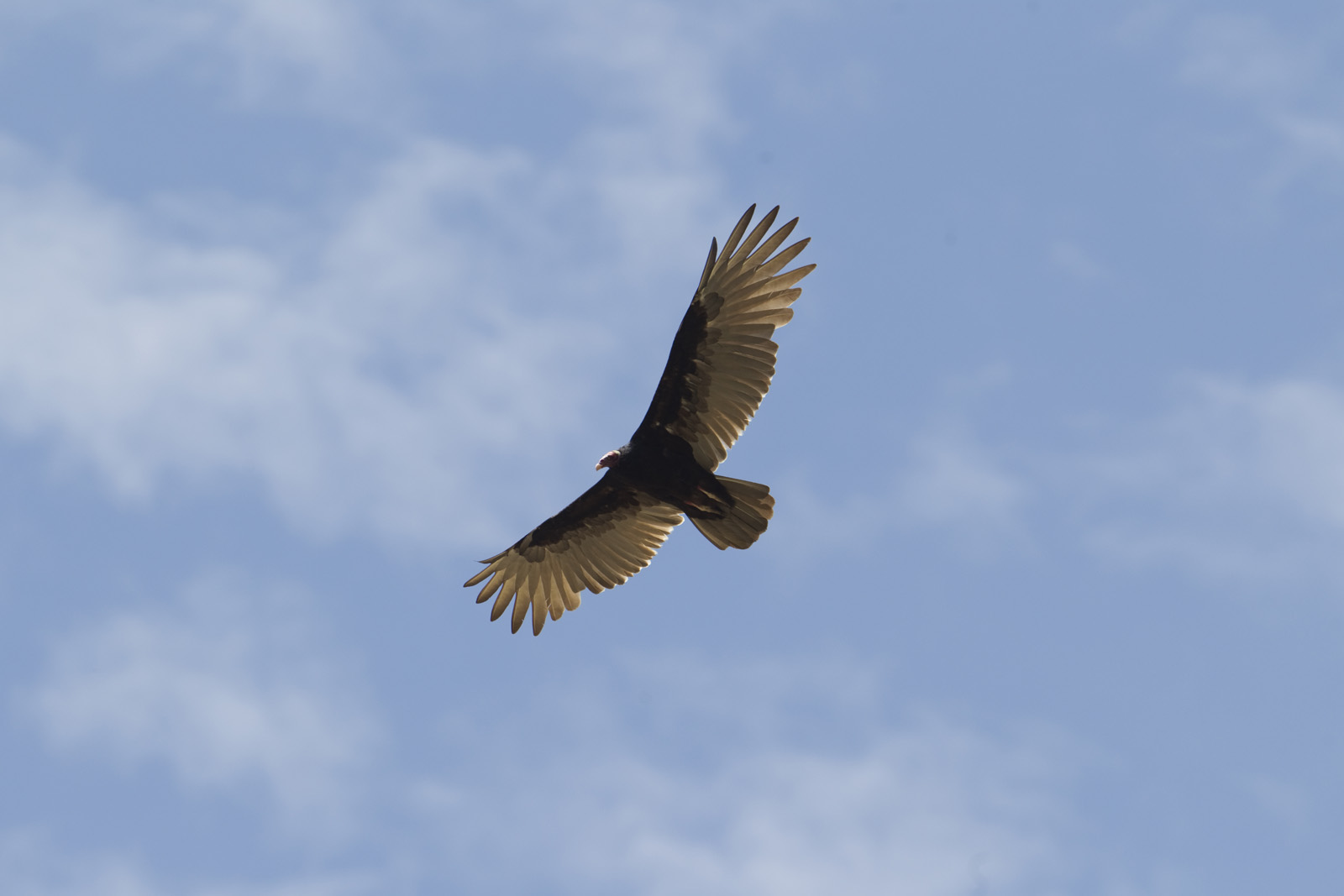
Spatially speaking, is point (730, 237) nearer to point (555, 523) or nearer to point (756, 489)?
point (756, 489)

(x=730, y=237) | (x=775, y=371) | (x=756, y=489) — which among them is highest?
(x=730, y=237)

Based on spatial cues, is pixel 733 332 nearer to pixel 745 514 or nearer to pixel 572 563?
pixel 745 514

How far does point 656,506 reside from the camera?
583 inches

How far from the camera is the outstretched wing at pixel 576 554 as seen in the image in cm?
1489

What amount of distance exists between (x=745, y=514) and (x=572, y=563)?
2.53m

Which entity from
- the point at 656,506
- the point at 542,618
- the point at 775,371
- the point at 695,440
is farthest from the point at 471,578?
the point at 775,371

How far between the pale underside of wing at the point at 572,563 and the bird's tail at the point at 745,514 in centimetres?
141

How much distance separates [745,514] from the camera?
13.4 metres

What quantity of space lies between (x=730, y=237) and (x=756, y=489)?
233 centimetres

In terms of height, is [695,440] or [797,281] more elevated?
[797,281]

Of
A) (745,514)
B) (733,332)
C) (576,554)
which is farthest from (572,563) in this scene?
(733,332)

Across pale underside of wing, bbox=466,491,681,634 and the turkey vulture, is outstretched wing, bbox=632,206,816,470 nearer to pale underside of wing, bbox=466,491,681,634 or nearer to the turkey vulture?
the turkey vulture

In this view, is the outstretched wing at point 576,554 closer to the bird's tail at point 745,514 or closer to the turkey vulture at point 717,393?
the turkey vulture at point 717,393

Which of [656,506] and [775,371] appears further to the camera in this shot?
[656,506]
